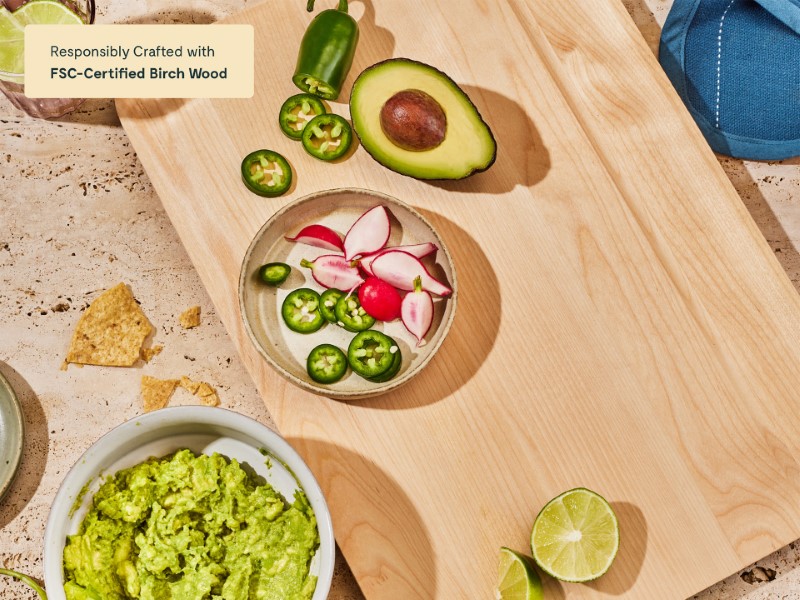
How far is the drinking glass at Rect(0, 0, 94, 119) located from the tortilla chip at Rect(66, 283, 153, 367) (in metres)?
0.43

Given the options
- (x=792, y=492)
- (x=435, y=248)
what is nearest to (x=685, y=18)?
(x=435, y=248)


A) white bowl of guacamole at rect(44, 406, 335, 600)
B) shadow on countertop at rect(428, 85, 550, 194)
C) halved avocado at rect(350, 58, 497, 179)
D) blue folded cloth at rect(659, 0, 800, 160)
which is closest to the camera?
white bowl of guacamole at rect(44, 406, 335, 600)

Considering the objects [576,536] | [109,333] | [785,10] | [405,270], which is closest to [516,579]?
[576,536]

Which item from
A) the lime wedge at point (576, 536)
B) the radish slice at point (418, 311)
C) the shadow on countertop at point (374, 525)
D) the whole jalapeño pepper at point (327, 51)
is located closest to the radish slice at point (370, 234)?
the radish slice at point (418, 311)

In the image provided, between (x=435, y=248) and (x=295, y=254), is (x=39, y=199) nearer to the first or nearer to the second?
(x=295, y=254)

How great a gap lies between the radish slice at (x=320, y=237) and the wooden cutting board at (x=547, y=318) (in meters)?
0.10

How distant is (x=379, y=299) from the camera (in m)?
1.38

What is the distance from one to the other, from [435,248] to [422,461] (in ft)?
1.33

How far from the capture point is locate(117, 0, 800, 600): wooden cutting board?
1.42 metres

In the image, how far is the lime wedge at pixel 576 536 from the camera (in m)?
1.35

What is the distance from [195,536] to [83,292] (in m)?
0.66

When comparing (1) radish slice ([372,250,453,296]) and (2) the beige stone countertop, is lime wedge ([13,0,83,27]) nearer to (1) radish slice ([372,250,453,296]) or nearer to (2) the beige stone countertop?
(2) the beige stone countertop

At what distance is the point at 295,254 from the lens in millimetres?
1442

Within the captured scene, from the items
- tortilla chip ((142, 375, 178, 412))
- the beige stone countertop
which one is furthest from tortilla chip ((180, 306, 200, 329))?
tortilla chip ((142, 375, 178, 412))
